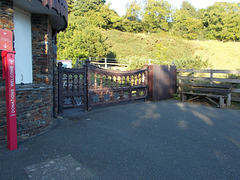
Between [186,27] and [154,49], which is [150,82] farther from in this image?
[186,27]

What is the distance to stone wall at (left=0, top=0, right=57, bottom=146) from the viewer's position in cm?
386

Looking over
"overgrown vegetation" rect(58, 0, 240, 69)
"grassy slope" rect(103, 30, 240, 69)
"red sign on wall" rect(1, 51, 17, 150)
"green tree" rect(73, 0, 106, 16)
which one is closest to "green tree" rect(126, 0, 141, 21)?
"overgrown vegetation" rect(58, 0, 240, 69)

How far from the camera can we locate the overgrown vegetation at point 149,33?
88.3ft

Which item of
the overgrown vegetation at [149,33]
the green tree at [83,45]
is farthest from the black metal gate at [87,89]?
the green tree at [83,45]

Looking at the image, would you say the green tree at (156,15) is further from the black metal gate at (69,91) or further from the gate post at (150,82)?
the black metal gate at (69,91)

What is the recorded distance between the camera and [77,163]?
10.6 feet

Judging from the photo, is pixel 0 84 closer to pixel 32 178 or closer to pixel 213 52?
pixel 32 178

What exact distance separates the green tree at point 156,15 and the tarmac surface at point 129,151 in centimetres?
4871

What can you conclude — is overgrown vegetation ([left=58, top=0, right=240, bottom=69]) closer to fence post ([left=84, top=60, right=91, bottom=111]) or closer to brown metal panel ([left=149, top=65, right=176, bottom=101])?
brown metal panel ([left=149, top=65, right=176, bottom=101])

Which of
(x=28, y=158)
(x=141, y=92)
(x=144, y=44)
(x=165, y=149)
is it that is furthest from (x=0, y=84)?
(x=144, y=44)

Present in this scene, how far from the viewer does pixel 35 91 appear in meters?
4.48

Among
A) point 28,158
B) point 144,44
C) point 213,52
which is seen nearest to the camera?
point 28,158

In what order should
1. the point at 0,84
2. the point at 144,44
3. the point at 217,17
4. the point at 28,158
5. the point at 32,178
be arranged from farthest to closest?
the point at 217,17 → the point at 144,44 → the point at 0,84 → the point at 28,158 → the point at 32,178

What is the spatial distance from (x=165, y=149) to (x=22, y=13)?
14.6 feet
